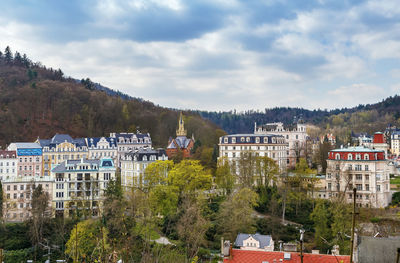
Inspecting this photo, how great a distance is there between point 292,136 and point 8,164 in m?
47.6

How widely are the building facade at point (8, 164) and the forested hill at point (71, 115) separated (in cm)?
2228

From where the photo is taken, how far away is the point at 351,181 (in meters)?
45.1

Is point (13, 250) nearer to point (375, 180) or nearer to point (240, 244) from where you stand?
point (240, 244)

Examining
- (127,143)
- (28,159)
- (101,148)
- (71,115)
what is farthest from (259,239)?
(71,115)

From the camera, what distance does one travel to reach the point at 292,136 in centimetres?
7238

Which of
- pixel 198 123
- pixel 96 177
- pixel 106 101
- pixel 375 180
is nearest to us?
pixel 375 180

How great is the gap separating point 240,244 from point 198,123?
63.8 metres

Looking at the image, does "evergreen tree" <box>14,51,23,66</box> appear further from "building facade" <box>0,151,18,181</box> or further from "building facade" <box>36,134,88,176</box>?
"building facade" <box>0,151,18,181</box>

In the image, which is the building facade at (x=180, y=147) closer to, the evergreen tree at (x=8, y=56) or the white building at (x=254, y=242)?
the white building at (x=254, y=242)

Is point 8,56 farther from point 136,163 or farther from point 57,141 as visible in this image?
point 136,163

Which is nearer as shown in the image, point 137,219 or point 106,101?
point 137,219

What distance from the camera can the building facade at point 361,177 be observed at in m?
43.7

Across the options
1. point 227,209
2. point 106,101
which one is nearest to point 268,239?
point 227,209

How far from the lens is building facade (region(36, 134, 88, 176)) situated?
207ft
